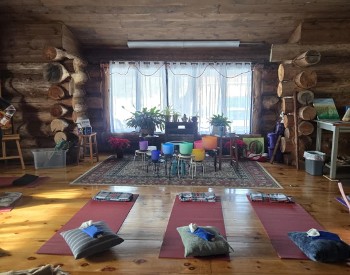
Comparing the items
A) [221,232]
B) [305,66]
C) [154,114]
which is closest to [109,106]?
[154,114]

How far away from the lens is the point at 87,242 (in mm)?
2361

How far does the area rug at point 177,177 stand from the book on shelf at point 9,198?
33.1 inches

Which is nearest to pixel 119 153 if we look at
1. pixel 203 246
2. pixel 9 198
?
pixel 9 198

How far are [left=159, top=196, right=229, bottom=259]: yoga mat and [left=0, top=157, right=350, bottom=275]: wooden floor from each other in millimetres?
64

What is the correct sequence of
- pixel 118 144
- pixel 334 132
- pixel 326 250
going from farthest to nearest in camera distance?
pixel 118 144
pixel 334 132
pixel 326 250

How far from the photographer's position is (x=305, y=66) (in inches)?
209

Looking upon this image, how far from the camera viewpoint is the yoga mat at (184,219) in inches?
96.3

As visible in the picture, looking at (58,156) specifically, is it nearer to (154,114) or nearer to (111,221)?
(154,114)

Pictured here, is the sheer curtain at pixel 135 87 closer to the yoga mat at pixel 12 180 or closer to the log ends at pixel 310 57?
the yoga mat at pixel 12 180

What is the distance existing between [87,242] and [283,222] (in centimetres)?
191

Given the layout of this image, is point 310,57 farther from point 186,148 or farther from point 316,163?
point 186,148

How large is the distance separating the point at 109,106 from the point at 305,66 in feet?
13.9

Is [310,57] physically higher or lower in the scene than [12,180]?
higher

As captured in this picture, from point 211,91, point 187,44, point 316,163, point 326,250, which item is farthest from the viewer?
point 211,91
